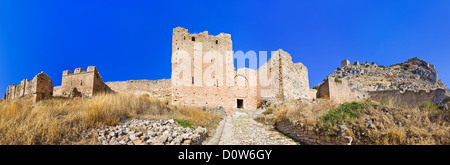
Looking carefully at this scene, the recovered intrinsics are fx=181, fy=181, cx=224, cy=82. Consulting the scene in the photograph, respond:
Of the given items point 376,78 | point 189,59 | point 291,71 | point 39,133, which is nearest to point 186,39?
point 189,59

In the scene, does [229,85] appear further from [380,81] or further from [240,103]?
[380,81]

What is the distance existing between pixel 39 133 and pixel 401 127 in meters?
7.81

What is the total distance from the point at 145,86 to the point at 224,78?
669 inches

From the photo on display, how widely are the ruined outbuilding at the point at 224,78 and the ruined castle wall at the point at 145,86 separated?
42.6 feet

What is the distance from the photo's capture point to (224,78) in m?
17.6

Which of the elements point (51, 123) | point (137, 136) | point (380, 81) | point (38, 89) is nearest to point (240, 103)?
point (38, 89)

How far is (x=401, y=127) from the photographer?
163 inches

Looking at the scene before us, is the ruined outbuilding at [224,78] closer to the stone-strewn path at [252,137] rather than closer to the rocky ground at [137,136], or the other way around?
the stone-strewn path at [252,137]

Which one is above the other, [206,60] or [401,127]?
[206,60]

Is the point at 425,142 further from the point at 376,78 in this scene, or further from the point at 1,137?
the point at 376,78
